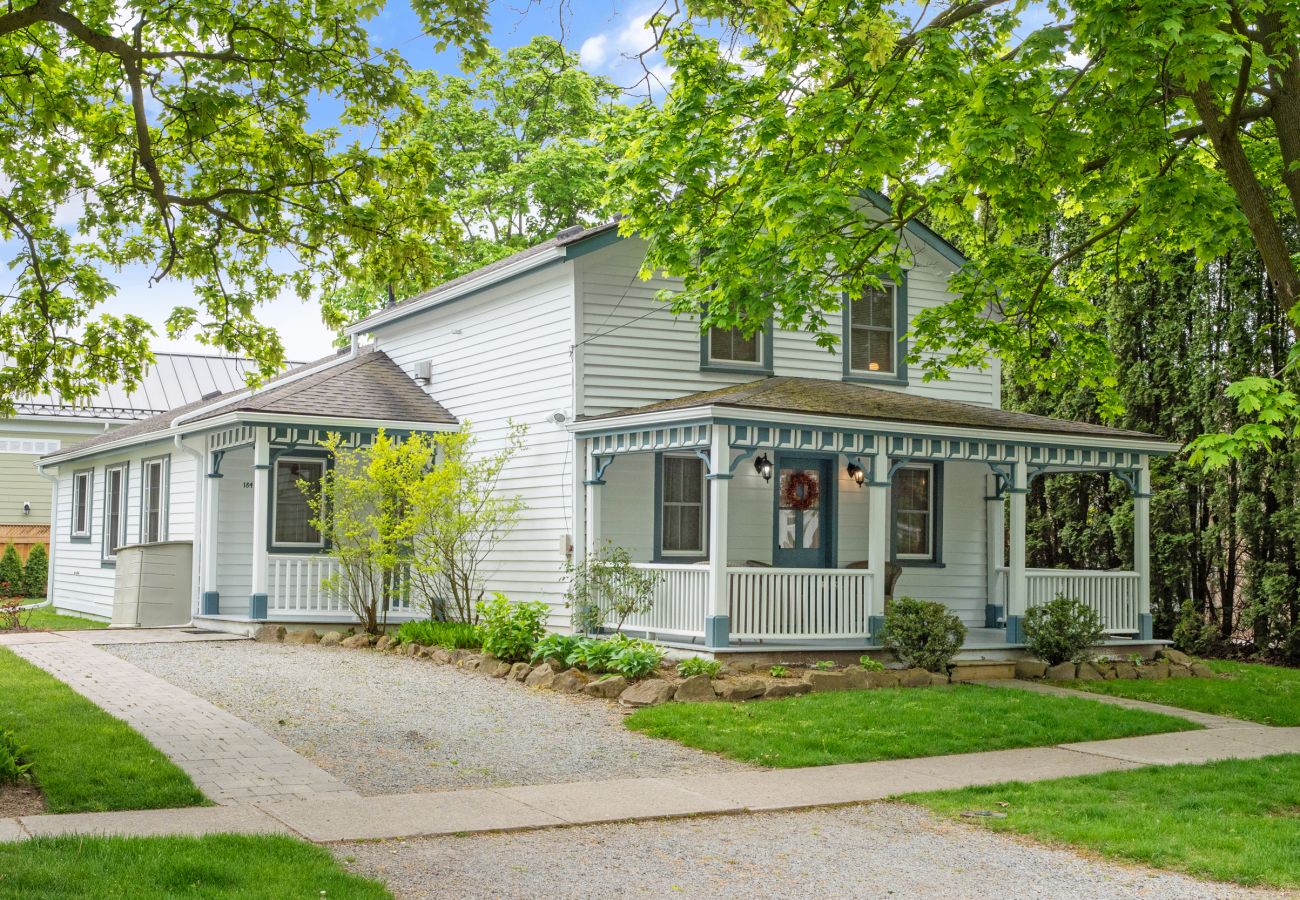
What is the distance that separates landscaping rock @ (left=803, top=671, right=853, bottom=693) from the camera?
13.3 meters

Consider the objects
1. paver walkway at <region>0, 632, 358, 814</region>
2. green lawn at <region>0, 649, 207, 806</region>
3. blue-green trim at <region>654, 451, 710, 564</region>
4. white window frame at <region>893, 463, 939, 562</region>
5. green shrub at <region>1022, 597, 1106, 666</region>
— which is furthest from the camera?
white window frame at <region>893, 463, 939, 562</region>

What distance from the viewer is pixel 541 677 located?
13.7 m

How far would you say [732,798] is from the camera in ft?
28.5

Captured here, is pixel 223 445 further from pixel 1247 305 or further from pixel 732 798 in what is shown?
pixel 1247 305

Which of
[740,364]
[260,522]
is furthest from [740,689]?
[260,522]

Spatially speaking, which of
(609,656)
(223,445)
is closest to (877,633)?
(609,656)

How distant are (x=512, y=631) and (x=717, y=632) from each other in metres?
2.39

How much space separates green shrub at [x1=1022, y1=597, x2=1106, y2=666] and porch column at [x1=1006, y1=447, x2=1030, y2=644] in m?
0.25

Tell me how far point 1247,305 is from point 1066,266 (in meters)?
3.14

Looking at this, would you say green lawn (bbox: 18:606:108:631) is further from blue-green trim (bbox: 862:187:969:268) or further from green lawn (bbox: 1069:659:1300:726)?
green lawn (bbox: 1069:659:1300:726)

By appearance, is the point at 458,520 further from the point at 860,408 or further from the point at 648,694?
the point at 860,408

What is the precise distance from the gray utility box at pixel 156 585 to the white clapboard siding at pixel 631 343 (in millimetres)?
7178

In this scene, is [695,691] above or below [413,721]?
above

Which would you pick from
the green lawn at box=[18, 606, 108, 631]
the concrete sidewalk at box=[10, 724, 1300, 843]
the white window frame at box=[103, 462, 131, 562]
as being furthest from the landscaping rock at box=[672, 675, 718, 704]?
the white window frame at box=[103, 462, 131, 562]
